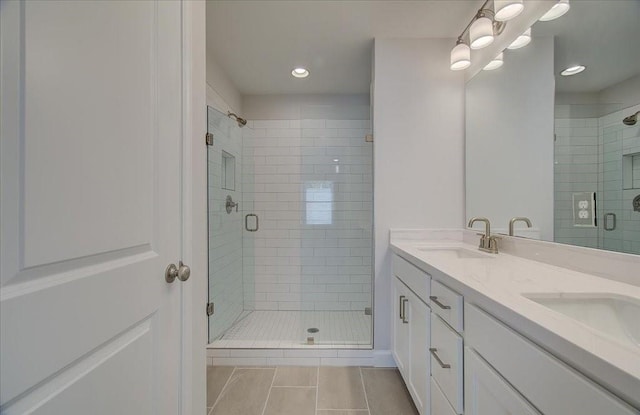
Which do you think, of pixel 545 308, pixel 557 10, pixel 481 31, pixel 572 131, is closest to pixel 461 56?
pixel 481 31

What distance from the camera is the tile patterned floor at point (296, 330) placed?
2117 millimetres

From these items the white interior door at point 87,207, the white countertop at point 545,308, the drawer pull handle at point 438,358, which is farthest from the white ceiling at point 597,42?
the white interior door at point 87,207

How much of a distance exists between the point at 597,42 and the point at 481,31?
2.29ft

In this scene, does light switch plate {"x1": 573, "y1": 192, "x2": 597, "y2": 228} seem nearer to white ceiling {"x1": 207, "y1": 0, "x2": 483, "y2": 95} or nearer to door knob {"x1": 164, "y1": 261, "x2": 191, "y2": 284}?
white ceiling {"x1": 207, "y1": 0, "x2": 483, "y2": 95}

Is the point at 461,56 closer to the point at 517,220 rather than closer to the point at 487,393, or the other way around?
the point at 517,220

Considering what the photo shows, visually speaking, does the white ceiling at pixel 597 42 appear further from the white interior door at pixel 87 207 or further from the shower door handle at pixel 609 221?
→ the white interior door at pixel 87 207

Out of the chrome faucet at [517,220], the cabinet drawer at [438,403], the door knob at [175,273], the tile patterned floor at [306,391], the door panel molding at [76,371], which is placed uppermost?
the chrome faucet at [517,220]

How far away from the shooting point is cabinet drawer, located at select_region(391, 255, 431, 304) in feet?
4.32

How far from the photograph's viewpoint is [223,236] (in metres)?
2.48

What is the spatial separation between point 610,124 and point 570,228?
Result: 438 mm

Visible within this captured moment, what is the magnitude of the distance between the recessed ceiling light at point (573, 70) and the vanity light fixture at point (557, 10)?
271 millimetres

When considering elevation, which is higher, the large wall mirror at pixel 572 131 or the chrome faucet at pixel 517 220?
the large wall mirror at pixel 572 131

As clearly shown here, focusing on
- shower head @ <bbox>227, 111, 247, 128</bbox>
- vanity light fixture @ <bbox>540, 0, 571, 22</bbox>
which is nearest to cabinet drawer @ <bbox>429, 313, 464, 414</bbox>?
vanity light fixture @ <bbox>540, 0, 571, 22</bbox>

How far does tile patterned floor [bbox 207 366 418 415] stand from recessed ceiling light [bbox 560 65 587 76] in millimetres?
1862
